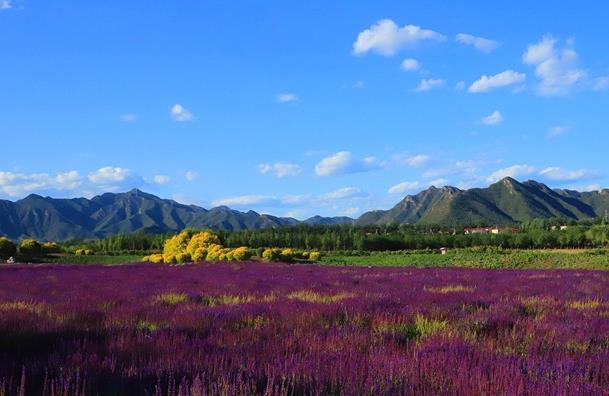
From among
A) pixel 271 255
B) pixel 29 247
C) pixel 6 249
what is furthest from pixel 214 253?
pixel 29 247

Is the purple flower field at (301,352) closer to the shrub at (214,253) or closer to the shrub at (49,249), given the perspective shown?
the shrub at (214,253)

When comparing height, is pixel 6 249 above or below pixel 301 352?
below

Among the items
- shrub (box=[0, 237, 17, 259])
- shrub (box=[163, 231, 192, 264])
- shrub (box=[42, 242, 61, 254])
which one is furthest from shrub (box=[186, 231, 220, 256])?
shrub (box=[42, 242, 61, 254])

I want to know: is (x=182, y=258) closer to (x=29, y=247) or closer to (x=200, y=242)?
(x=200, y=242)

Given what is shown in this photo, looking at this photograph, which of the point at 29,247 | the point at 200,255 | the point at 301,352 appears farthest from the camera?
the point at 29,247

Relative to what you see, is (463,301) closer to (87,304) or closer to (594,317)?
(594,317)

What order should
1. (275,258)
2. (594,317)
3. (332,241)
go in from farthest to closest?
1. (332,241)
2. (275,258)
3. (594,317)

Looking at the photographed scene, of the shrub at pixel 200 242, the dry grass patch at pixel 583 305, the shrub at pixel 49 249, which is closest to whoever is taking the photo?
the dry grass patch at pixel 583 305

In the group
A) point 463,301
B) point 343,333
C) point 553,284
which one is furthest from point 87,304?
A: point 553,284

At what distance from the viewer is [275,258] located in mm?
54938

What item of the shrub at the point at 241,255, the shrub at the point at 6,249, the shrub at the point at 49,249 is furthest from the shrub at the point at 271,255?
the shrub at the point at 49,249

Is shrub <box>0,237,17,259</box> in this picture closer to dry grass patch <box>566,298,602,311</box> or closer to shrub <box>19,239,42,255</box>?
shrub <box>19,239,42,255</box>

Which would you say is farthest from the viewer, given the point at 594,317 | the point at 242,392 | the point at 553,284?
the point at 553,284

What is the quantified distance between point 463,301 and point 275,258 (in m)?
46.4
